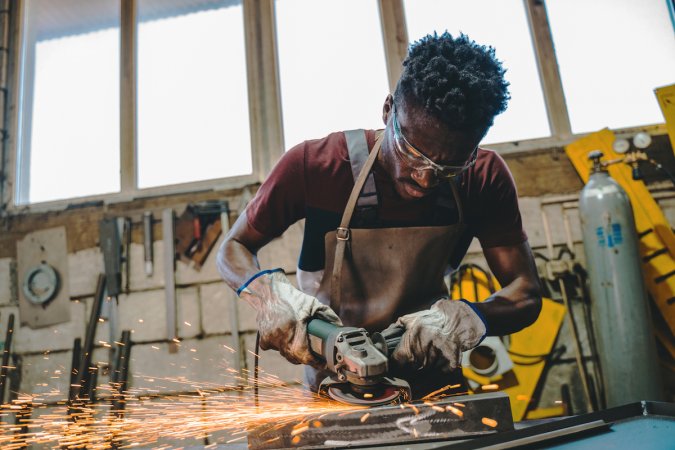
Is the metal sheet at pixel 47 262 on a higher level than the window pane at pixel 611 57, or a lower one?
lower

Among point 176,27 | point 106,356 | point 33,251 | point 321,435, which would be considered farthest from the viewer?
point 176,27

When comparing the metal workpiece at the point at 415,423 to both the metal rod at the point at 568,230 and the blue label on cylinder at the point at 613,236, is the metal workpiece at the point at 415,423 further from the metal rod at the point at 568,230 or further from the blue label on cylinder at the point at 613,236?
the metal rod at the point at 568,230

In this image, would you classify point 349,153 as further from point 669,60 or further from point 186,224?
point 669,60

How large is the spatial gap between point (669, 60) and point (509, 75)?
1.26 meters

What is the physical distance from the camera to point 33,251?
350cm

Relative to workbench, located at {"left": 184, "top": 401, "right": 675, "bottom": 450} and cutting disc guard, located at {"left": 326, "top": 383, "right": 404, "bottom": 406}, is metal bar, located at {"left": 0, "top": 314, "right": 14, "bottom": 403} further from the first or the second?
workbench, located at {"left": 184, "top": 401, "right": 675, "bottom": 450}

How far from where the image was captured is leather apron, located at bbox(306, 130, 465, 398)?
1666mm

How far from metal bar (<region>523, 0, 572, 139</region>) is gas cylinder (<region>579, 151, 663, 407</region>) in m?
0.62

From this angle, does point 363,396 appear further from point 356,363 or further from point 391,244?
point 391,244

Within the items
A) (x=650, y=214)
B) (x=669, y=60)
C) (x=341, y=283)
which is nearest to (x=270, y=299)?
(x=341, y=283)

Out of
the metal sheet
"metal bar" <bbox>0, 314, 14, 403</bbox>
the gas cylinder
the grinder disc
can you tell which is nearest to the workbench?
the grinder disc

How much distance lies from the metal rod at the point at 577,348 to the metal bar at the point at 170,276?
2.68 meters

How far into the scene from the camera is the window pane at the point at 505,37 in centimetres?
347

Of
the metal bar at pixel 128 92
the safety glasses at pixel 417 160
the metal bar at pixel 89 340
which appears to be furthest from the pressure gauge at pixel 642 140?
the metal bar at pixel 89 340
